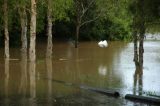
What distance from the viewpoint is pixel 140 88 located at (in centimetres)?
2050

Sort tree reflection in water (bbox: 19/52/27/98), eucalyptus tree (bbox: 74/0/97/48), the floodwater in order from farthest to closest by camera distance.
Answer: eucalyptus tree (bbox: 74/0/97/48), tree reflection in water (bbox: 19/52/27/98), the floodwater

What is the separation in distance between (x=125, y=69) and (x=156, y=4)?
14.0 meters

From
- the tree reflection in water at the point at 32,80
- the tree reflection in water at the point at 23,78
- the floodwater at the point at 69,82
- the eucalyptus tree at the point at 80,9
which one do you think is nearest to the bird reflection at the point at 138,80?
the floodwater at the point at 69,82

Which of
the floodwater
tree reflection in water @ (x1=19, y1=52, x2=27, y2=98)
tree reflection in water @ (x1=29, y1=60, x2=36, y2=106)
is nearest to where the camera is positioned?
the floodwater

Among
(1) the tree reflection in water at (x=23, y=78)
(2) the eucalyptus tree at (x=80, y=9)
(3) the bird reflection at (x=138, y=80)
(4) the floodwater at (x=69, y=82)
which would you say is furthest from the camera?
(2) the eucalyptus tree at (x=80, y=9)

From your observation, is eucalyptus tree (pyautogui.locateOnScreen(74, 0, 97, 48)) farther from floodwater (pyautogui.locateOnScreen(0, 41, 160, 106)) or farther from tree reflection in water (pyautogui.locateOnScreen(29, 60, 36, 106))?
tree reflection in water (pyautogui.locateOnScreen(29, 60, 36, 106))

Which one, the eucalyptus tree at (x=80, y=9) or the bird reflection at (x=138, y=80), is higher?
the eucalyptus tree at (x=80, y=9)

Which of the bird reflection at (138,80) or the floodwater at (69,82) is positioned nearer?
the floodwater at (69,82)

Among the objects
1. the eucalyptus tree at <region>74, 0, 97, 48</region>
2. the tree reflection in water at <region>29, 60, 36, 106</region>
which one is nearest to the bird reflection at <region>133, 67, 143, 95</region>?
the tree reflection in water at <region>29, 60, 36, 106</region>

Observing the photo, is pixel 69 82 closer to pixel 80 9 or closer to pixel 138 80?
pixel 138 80

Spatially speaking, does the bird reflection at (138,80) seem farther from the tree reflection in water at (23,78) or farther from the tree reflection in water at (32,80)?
the tree reflection in water at (23,78)

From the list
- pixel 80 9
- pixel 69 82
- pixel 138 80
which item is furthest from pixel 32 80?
pixel 80 9

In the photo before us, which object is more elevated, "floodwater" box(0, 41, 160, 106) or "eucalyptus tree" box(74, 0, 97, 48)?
"eucalyptus tree" box(74, 0, 97, 48)

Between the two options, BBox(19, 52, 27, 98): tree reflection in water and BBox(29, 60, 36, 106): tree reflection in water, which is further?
BBox(19, 52, 27, 98): tree reflection in water
